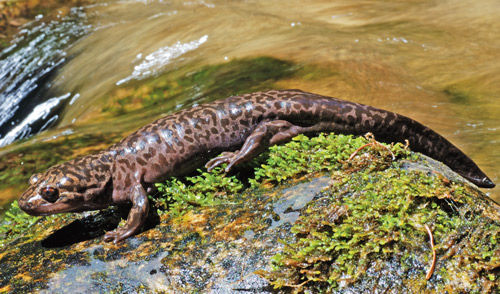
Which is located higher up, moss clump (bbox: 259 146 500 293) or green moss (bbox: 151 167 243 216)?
moss clump (bbox: 259 146 500 293)

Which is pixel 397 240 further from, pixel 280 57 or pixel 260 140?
pixel 280 57

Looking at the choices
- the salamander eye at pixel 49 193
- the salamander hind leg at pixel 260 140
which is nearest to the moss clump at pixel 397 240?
the salamander hind leg at pixel 260 140

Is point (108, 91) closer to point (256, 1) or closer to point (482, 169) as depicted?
point (256, 1)

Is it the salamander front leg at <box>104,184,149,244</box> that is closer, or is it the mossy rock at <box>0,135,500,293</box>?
the mossy rock at <box>0,135,500,293</box>

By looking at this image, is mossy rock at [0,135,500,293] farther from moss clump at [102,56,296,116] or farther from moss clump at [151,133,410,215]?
moss clump at [102,56,296,116]

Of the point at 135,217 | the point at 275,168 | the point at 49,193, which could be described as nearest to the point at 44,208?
the point at 49,193

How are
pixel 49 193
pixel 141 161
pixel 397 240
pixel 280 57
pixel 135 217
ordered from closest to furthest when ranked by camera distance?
pixel 397 240, pixel 135 217, pixel 49 193, pixel 141 161, pixel 280 57

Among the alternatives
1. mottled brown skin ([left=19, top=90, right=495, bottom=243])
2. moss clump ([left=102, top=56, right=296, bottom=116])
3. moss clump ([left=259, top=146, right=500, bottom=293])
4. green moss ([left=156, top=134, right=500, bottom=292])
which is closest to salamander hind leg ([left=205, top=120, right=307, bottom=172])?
mottled brown skin ([left=19, top=90, right=495, bottom=243])

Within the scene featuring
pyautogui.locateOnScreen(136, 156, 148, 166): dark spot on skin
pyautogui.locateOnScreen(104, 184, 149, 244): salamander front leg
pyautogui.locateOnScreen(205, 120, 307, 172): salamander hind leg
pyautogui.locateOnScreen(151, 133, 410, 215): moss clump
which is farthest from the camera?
pyautogui.locateOnScreen(136, 156, 148, 166): dark spot on skin
